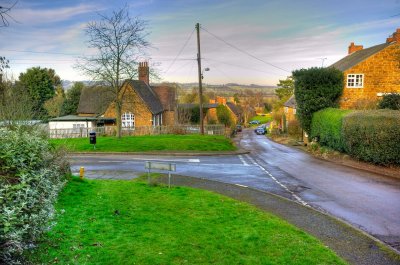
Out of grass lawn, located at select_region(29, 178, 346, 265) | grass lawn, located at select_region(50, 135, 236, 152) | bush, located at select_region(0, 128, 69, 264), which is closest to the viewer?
bush, located at select_region(0, 128, 69, 264)

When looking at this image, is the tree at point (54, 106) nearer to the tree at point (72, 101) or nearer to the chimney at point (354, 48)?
the tree at point (72, 101)

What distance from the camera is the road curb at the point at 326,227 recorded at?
7.26 meters

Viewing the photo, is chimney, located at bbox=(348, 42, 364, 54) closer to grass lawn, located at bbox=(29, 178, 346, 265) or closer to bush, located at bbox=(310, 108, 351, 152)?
bush, located at bbox=(310, 108, 351, 152)

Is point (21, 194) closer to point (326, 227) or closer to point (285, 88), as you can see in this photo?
point (326, 227)

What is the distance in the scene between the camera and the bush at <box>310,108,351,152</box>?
24.5 metres

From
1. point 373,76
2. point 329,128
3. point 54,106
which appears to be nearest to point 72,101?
point 54,106

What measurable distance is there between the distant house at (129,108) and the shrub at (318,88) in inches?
714

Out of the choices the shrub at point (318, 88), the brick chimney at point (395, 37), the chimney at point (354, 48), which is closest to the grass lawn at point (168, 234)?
the shrub at point (318, 88)

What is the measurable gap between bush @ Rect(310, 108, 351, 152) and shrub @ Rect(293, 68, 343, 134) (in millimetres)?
1239

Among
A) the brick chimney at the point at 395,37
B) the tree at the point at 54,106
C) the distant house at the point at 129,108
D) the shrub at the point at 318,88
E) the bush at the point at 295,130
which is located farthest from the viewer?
the tree at the point at 54,106

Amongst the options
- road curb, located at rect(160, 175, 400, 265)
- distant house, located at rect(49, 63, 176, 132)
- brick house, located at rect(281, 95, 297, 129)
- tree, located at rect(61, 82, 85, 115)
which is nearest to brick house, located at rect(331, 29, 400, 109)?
brick house, located at rect(281, 95, 297, 129)

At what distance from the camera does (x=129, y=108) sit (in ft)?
132

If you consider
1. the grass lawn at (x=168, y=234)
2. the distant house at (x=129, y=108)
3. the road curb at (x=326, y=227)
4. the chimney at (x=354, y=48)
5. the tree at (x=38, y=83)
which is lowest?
the road curb at (x=326, y=227)

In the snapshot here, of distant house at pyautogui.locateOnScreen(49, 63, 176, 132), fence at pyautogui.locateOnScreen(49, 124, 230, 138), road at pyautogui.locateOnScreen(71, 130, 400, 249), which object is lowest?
road at pyautogui.locateOnScreen(71, 130, 400, 249)
